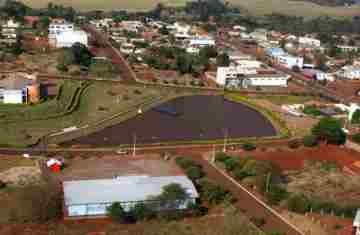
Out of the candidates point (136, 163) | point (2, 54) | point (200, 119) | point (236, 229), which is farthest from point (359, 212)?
point (2, 54)

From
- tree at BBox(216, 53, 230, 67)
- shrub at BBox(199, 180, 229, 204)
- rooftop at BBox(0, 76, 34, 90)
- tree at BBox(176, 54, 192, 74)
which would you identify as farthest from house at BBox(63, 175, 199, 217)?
tree at BBox(216, 53, 230, 67)

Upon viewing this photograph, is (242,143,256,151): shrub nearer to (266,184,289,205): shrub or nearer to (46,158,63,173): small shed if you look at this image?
(266,184,289,205): shrub

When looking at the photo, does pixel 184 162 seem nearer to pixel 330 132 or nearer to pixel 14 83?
pixel 330 132

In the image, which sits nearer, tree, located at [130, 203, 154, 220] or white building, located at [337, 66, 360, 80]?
tree, located at [130, 203, 154, 220]

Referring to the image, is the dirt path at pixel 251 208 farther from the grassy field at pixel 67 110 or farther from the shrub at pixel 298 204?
the grassy field at pixel 67 110

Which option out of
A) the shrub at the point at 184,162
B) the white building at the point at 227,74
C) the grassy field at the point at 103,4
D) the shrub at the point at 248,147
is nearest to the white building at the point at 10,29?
the white building at the point at 227,74

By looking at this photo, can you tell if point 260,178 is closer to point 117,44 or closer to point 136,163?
point 136,163
